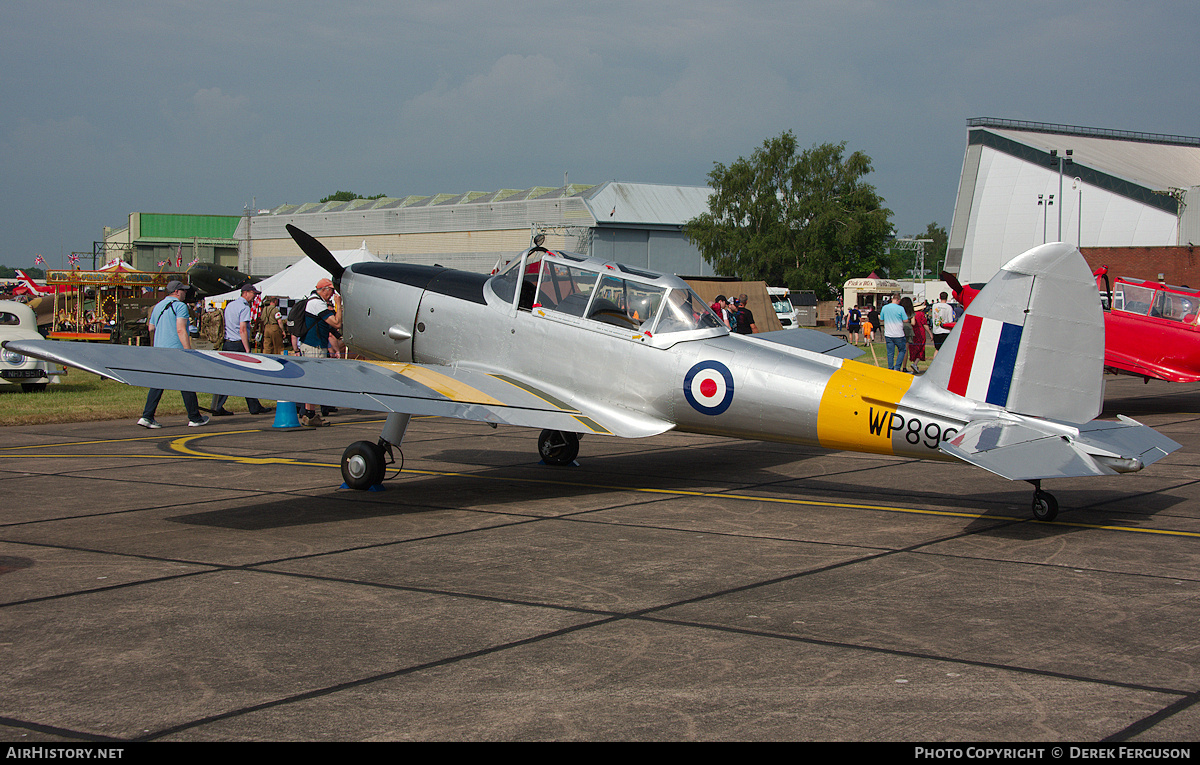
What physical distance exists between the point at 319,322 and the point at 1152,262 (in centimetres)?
5589

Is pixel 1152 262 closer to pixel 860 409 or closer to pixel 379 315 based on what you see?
pixel 860 409

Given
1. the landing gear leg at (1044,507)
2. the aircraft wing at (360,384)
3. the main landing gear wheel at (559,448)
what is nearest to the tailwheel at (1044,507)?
the landing gear leg at (1044,507)

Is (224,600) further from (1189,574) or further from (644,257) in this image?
(644,257)

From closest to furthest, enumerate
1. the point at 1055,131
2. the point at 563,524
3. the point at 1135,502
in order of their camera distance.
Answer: the point at 563,524
the point at 1135,502
the point at 1055,131

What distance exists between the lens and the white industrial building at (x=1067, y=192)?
265ft

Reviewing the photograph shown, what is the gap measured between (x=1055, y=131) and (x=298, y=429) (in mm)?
95942

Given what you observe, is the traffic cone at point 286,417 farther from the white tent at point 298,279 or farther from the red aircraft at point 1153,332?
the white tent at point 298,279

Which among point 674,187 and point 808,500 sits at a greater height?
point 674,187

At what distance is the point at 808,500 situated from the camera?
9.67 m

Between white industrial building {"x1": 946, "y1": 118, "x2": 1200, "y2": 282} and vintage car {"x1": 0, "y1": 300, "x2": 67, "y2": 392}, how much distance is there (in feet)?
252

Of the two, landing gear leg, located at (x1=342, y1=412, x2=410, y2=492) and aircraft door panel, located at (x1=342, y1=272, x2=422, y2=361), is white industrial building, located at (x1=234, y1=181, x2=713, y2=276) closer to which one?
aircraft door panel, located at (x1=342, y1=272, x2=422, y2=361)

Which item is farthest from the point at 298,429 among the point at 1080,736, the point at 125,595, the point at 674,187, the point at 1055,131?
the point at 1055,131

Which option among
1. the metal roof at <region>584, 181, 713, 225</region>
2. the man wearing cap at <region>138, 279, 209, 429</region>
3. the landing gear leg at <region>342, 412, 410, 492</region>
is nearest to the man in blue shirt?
the man wearing cap at <region>138, 279, 209, 429</region>
